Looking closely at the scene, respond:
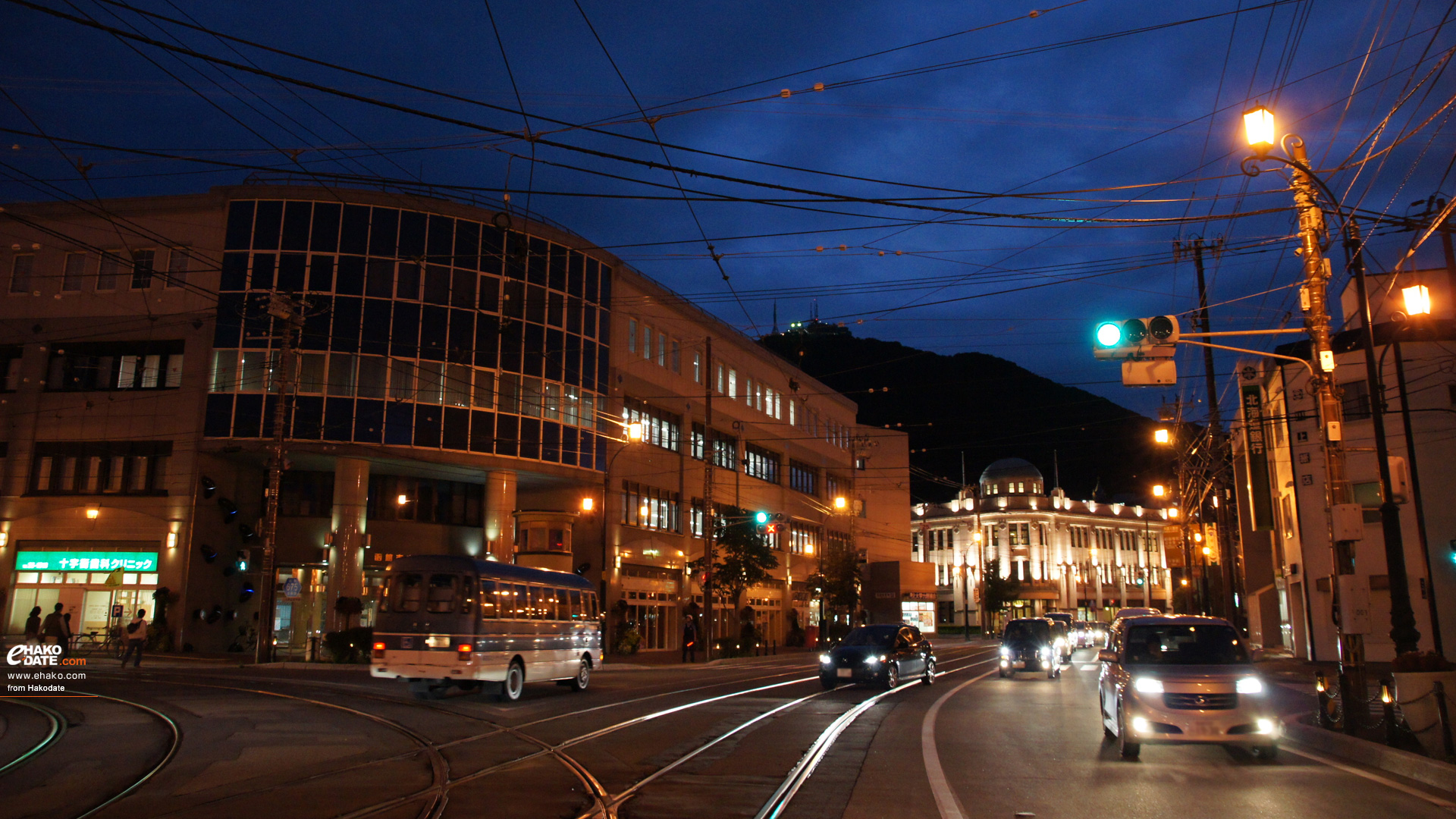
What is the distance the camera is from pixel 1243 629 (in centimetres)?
4869

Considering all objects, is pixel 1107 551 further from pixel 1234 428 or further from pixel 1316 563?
pixel 1316 563

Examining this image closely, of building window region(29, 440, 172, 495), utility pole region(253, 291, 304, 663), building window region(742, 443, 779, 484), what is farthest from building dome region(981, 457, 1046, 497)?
utility pole region(253, 291, 304, 663)

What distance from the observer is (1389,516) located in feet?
50.2

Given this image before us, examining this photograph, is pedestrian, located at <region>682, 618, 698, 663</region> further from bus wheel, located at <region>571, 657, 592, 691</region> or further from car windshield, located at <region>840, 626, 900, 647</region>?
car windshield, located at <region>840, 626, 900, 647</region>

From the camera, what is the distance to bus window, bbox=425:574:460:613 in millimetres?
19562

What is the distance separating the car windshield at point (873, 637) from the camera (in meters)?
24.3

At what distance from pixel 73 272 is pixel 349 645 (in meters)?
19.3

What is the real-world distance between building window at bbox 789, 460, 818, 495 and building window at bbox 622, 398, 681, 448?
51.2 ft

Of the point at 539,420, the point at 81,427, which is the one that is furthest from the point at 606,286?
the point at 81,427

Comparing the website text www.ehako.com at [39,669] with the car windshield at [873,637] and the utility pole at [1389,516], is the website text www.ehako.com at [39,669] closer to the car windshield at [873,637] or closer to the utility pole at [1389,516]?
the car windshield at [873,637]

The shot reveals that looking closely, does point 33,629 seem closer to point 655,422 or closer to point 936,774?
point 936,774

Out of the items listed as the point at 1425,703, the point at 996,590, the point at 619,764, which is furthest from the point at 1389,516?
the point at 996,590

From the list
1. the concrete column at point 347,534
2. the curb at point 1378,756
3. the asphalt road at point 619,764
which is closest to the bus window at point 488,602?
the asphalt road at point 619,764

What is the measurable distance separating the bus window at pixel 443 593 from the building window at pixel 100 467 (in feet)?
75.5
